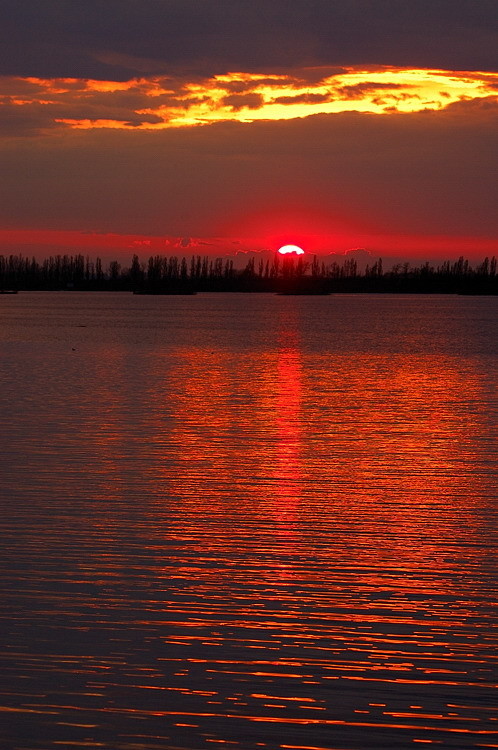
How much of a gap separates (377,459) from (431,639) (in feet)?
32.6

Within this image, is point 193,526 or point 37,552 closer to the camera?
point 37,552

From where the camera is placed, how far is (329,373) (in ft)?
135

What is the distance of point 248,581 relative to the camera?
10.4 meters

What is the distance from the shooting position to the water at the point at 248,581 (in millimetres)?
7188

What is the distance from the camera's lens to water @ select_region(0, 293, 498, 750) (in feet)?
23.6

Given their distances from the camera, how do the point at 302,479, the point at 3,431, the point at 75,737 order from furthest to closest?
the point at 3,431
the point at 302,479
the point at 75,737

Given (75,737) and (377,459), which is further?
(377,459)

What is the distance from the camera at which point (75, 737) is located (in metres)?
6.80

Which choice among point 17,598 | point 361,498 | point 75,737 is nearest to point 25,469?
point 361,498

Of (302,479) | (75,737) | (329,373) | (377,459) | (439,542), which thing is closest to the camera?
(75,737)

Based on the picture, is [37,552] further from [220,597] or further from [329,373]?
[329,373]

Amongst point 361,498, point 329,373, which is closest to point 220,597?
point 361,498

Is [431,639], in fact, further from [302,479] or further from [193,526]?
[302,479]

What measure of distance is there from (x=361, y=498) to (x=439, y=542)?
2671 mm
